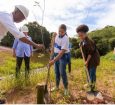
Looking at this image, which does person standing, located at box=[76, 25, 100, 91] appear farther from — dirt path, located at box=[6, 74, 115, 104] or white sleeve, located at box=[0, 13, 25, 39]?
white sleeve, located at box=[0, 13, 25, 39]

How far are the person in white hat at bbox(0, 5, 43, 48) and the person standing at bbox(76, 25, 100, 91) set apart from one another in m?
2.19

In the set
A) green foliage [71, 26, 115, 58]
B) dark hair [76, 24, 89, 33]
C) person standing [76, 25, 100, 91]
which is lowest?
person standing [76, 25, 100, 91]

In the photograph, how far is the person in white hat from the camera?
511 cm

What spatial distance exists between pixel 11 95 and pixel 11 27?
11.7 feet

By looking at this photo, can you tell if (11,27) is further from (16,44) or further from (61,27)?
(16,44)

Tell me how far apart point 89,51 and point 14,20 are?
261 cm

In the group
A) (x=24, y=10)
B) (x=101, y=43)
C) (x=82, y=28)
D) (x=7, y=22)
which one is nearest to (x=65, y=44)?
(x=82, y=28)

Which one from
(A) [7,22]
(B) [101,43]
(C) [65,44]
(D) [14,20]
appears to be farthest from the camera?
(B) [101,43]

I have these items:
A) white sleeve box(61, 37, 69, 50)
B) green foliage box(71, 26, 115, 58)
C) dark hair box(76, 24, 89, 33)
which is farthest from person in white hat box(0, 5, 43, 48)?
green foliage box(71, 26, 115, 58)

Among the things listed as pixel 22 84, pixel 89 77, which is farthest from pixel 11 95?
pixel 89 77

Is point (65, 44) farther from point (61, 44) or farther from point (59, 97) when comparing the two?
point (59, 97)

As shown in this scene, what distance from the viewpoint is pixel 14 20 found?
17.3ft

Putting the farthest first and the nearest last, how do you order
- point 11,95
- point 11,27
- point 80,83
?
point 80,83 < point 11,95 < point 11,27

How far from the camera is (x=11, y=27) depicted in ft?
16.8
